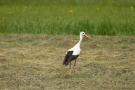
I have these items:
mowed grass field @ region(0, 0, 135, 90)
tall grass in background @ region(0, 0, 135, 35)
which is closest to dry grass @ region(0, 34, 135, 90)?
mowed grass field @ region(0, 0, 135, 90)

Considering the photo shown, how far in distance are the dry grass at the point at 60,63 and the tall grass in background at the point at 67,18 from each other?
2.56 ft

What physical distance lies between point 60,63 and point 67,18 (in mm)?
6931

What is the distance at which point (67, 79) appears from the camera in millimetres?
7953

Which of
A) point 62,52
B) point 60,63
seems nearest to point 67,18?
point 62,52

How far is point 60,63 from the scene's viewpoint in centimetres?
948

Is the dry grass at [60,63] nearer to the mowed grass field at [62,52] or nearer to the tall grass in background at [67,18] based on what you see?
the mowed grass field at [62,52]

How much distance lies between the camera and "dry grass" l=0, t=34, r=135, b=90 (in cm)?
757

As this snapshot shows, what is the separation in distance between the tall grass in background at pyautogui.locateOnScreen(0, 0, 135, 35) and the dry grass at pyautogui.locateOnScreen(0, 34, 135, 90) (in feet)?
2.56

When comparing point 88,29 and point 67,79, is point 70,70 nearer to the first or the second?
point 67,79

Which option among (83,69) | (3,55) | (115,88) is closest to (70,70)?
(83,69)

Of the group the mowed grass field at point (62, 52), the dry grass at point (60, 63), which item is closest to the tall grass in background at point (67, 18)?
the mowed grass field at point (62, 52)

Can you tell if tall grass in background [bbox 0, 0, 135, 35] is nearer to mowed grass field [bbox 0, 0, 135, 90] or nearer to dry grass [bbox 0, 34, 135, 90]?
mowed grass field [bbox 0, 0, 135, 90]

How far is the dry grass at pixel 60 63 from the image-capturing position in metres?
7.57

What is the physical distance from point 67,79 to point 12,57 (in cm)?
228
